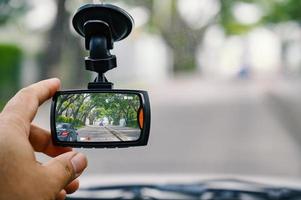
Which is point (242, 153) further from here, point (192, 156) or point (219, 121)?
point (219, 121)

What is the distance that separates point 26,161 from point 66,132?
0.57 ft

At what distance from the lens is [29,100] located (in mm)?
1746

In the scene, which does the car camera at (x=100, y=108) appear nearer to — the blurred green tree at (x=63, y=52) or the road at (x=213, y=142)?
the road at (x=213, y=142)

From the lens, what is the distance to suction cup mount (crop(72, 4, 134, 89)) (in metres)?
1.75

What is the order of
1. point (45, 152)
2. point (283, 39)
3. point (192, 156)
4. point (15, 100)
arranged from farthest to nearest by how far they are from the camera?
point (283, 39)
point (192, 156)
point (45, 152)
point (15, 100)

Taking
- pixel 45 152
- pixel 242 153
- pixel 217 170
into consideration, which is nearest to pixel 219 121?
pixel 242 153

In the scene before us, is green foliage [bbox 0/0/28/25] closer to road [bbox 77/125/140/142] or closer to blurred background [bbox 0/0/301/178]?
blurred background [bbox 0/0/301/178]

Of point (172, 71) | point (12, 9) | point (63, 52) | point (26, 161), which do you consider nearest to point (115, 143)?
point (26, 161)

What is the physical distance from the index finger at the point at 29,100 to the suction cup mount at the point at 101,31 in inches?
4.5

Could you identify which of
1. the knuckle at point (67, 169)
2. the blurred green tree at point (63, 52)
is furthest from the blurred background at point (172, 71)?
the knuckle at point (67, 169)

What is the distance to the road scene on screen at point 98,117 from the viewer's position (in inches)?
68.8

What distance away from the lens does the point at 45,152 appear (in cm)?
202

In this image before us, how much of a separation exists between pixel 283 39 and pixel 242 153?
22610mm

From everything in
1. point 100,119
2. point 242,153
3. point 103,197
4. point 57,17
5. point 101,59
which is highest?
point 57,17
